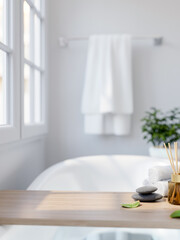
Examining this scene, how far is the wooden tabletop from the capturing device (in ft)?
3.01

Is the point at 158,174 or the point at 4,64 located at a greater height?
the point at 4,64

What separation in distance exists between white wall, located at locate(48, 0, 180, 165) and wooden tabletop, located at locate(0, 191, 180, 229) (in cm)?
144

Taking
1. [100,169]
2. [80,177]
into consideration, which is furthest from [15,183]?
[100,169]

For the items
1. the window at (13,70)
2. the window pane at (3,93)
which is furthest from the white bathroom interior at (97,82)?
the window pane at (3,93)

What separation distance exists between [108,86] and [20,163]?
98 centimetres

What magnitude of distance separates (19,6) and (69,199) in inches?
45.2

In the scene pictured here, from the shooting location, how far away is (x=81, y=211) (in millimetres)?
1014

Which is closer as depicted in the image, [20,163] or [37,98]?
[20,163]

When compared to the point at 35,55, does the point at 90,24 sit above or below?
above

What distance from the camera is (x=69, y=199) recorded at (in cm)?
118

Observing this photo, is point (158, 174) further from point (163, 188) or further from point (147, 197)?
point (147, 197)

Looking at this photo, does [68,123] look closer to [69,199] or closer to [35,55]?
[35,55]

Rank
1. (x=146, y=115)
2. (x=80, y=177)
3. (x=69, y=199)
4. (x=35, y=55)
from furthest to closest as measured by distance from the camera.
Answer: (x=146, y=115)
(x=35, y=55)
(x=80, y=177)
(x=69, y=199)

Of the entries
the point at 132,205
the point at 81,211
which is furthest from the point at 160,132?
the point at 81,211
